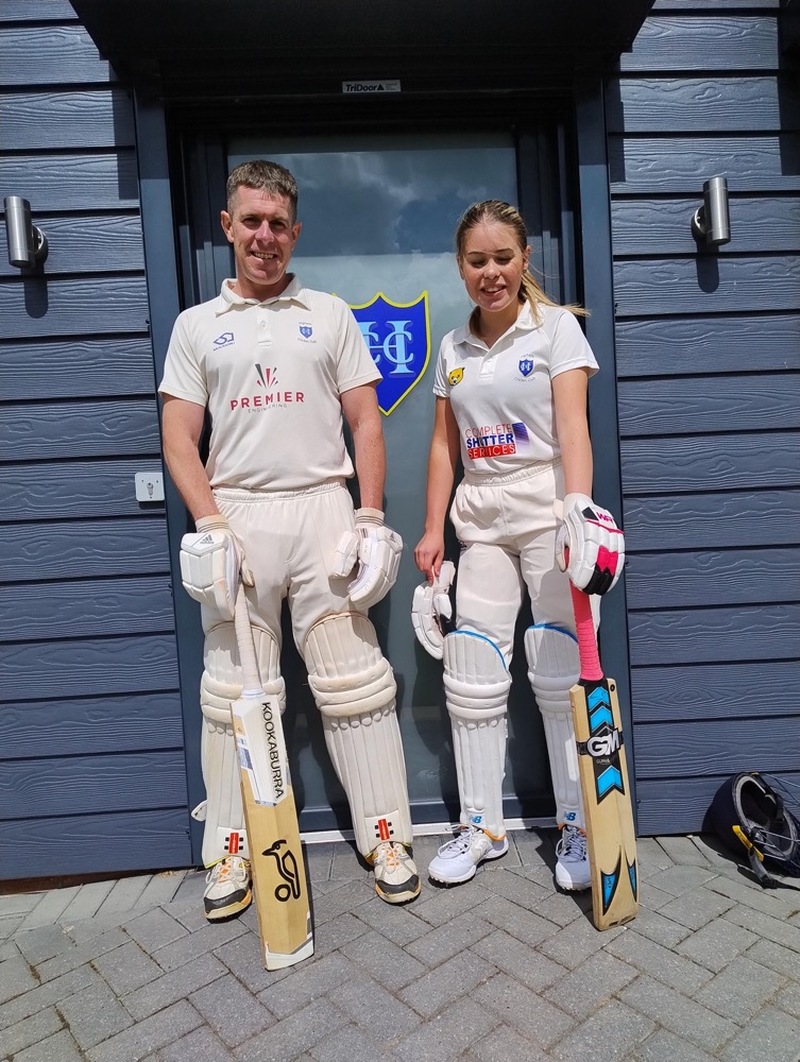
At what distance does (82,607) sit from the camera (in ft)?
6.96

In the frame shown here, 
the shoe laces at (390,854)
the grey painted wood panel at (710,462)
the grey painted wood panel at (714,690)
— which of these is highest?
the grey painted wood panel at (710,462)

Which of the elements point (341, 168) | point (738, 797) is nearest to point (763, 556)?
point (738, 797)

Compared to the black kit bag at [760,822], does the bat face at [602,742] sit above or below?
above

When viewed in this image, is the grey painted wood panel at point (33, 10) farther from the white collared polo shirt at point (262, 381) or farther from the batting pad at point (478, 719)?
the batting pad at point (478, 719)

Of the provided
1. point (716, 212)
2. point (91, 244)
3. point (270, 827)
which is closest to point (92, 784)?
point (270, 827)

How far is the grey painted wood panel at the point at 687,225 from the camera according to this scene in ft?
7.01

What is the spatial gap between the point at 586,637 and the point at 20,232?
1969 mm

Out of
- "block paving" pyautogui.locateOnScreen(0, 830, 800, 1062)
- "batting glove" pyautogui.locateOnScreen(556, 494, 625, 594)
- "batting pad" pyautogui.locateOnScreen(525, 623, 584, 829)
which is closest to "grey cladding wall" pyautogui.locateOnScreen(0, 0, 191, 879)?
"block paving" pyautogui.locateOnScreen(0, 830, 800, 1062)

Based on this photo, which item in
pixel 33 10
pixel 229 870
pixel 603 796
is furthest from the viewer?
pixel 33 10

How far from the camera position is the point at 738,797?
6.76ft

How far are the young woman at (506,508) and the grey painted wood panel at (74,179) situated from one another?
1.05m

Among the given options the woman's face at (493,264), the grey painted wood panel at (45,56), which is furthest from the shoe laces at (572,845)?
the grey painted wood panel at (45,56)

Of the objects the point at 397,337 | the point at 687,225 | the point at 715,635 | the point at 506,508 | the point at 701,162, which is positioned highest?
the point at 701,162

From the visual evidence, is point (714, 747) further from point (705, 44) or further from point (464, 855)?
point (705, 44)
